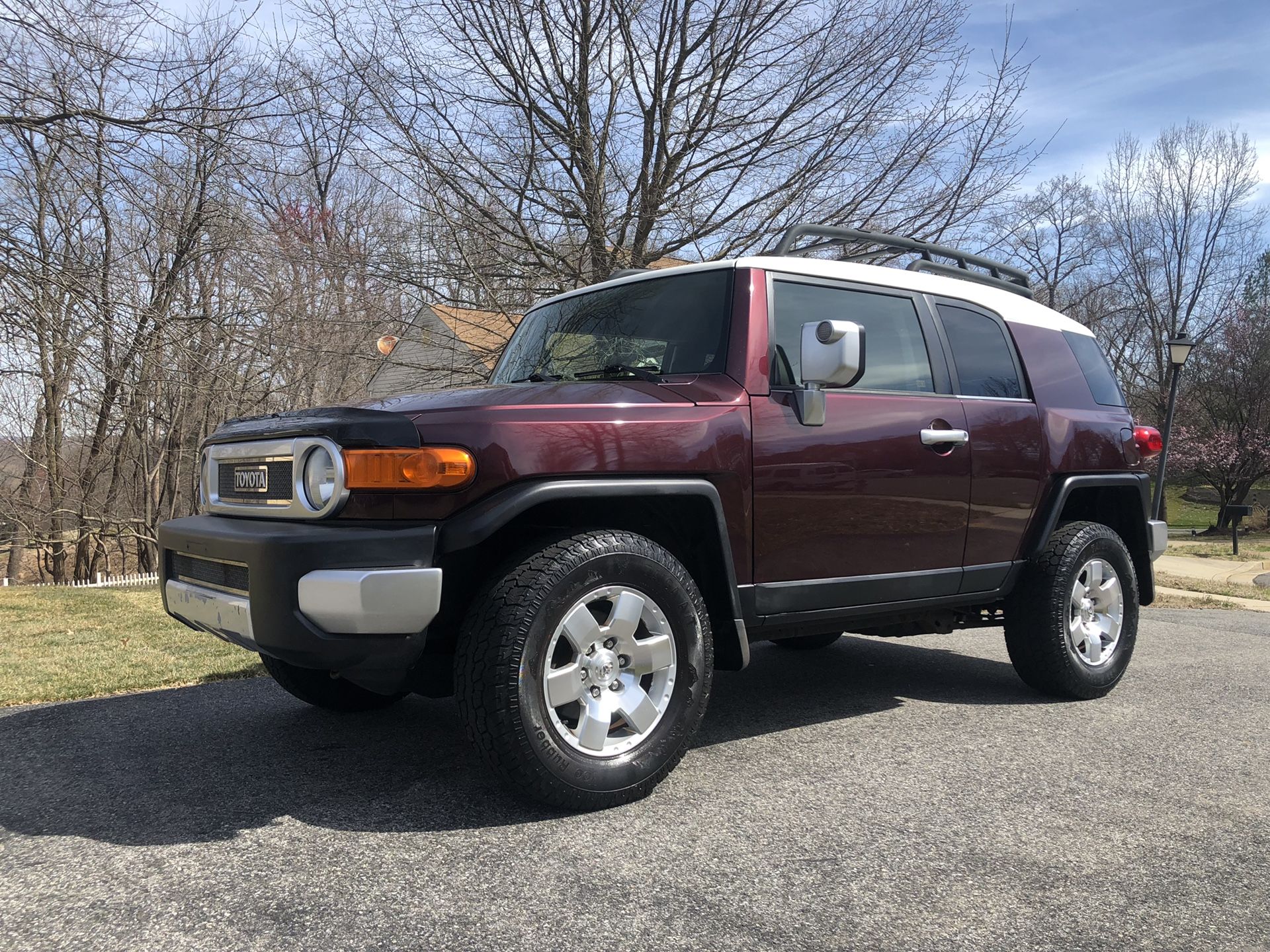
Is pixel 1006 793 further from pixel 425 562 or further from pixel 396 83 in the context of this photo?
pixel 396 83

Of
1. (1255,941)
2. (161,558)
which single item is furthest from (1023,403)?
(161,558)

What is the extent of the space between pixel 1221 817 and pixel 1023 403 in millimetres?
2100

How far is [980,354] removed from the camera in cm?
465

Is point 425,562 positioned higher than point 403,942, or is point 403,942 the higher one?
point 425,562

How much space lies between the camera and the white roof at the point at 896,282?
13.1 feet

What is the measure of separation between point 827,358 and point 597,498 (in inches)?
39.1

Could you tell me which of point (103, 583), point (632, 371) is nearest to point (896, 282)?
point (632, 371)

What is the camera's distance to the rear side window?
5211mm

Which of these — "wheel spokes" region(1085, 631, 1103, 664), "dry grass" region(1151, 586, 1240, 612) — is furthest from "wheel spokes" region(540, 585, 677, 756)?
"dry grass" region(1151, 586, 1240, 612)

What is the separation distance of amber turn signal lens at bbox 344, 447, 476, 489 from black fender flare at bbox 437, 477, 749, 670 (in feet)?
0.40

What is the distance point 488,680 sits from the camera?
2924 millimetres

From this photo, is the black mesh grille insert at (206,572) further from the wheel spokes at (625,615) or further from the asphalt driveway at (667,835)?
the wheel spokes at (625,615)

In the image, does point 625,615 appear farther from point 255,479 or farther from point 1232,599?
point 1232,599

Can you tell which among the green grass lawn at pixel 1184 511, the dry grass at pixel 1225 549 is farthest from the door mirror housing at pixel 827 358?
the green grass lawn at pixel 1184 511
